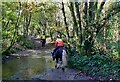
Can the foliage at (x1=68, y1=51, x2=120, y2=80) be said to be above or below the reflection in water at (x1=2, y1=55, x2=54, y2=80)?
above

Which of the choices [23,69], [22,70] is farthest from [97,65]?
[23,69]

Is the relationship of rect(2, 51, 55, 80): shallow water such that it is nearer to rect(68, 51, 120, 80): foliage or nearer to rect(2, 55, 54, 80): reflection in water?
rect(2, 55, 54, 80): reflection in water

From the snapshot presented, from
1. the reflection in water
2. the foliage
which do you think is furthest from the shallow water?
the foliage

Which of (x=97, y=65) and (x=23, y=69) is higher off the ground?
(x=97, y=65)

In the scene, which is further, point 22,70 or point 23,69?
point 23,69

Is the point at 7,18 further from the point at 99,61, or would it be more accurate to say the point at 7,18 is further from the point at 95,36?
the point at 99,61

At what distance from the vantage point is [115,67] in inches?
484

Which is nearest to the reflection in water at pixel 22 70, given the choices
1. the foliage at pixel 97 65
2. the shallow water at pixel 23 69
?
the shallow water at pixel 23 69

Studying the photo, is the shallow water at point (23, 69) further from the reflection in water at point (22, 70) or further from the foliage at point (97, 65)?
the foliage at point (97, 65)

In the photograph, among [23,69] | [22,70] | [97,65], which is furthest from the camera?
[23,69]

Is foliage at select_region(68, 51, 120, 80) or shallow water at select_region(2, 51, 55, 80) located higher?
foliage at select_region(68, 51, 120, 80)

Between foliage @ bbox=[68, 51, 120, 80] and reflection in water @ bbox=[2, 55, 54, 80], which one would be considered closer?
foliage @ bbox=[68, 51, 120, 80]

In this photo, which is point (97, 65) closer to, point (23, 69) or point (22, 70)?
point (22, 70)

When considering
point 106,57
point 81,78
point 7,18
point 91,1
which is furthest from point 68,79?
point 7,18
